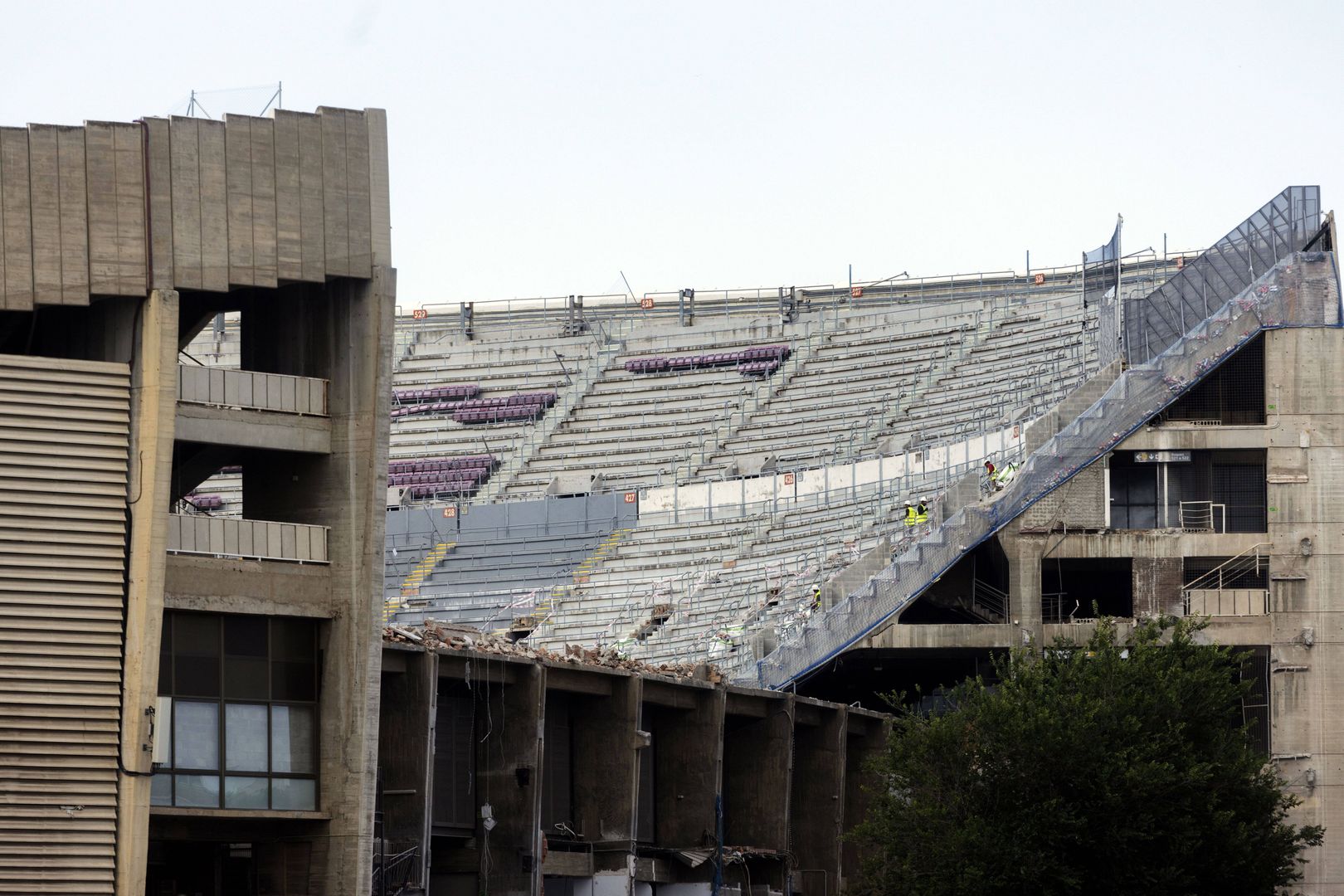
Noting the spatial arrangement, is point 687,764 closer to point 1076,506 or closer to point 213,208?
point 213,208

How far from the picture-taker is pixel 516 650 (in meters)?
36.8

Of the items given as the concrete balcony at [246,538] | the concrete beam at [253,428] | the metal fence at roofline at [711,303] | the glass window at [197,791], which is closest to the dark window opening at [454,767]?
the concrete balcony at [246,538]

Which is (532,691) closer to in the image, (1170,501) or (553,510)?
(1170,501)

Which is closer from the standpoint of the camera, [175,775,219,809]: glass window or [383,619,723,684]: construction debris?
[175,775,219,809]: glass window

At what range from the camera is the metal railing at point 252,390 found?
3053cm

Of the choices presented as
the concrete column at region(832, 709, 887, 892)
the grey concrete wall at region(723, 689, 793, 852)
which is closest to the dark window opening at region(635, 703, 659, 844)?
the grey concrete wall at region(723, 689, 793, 852)

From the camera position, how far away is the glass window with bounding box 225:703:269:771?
30391 millimetres

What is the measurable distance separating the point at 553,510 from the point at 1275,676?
83.2 ft

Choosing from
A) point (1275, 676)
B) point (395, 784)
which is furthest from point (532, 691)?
point (1275, 676)

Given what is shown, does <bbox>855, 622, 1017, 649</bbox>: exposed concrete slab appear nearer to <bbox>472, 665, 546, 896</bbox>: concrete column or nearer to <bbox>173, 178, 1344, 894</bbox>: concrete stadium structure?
<bbox>173, 178, 1344, 894</bbox>: concrete stadium structure

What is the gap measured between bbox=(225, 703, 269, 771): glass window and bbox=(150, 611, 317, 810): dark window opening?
0.04 feet

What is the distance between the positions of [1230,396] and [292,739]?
33.8m

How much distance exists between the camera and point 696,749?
1646 inches

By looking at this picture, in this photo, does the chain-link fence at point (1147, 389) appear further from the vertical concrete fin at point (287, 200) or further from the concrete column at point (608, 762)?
the vertical concrete fin at point (287, 200)
